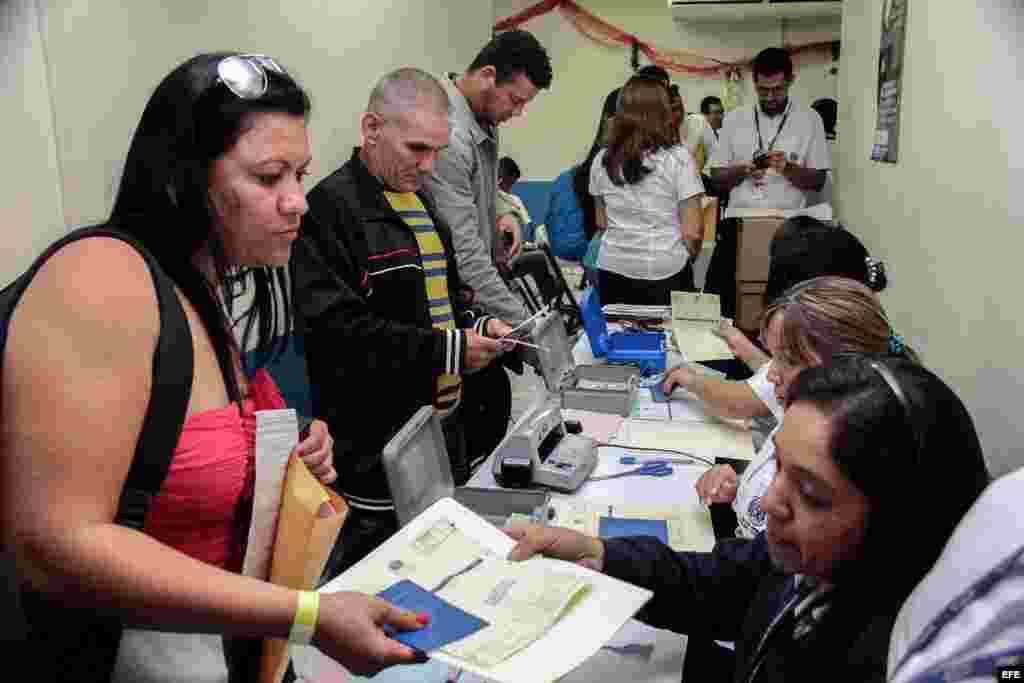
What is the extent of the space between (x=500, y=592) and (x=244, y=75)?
77 cm

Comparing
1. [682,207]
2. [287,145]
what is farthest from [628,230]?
[287,145]

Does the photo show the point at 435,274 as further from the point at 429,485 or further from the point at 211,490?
the point at 211,490

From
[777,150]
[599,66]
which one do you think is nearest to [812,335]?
[777,150]

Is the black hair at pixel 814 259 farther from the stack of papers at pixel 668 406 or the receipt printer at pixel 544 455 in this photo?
the receipt printer at pixel 544 455

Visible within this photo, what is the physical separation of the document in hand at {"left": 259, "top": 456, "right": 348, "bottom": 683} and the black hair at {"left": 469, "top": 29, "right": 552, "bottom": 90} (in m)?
1.85

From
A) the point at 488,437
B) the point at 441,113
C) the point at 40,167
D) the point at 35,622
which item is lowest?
the point at 488,437

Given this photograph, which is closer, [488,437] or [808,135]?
[488,437]

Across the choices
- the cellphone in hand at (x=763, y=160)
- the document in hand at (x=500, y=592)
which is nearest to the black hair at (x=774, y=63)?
the cellphone in hand at (x=763, y=160)

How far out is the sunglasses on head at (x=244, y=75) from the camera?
3.18 ft

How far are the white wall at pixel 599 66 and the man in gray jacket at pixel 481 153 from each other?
6108 mm

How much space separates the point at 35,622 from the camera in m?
0.86

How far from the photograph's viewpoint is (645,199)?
337cm

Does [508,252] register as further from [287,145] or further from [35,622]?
[35,622]

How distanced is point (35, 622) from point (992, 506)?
0.94m
